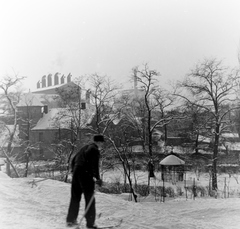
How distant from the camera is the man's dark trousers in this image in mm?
3880

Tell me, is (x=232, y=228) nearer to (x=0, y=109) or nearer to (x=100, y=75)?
(x=0, y=109)

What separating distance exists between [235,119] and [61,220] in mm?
21363

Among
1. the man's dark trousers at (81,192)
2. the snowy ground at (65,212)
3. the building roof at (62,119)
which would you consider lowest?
the snowy ground at (65,212)

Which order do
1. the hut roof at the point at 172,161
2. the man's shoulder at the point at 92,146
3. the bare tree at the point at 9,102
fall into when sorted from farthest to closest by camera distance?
1. the hut roof at the point at 172,161
2. the bare tree at the point at 9,102
3. the man's shoulder at the point at 92,146

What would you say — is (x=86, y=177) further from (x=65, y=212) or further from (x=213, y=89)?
(x=213, y=89)

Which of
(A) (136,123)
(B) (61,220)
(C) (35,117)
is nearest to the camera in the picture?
(B) (61,220)

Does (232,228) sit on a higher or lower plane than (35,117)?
lower

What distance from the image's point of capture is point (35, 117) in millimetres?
32438

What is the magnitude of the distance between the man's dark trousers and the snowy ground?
137 mm

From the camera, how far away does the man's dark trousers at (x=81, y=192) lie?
3.88 m

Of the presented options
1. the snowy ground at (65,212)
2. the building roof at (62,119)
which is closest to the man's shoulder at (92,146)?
the snowy ground at (65,212)

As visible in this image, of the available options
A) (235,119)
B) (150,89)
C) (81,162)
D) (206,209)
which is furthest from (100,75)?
(81,162)

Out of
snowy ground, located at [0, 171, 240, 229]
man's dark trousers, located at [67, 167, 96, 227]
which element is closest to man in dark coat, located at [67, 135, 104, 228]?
man's dark trousers, located at [67, 167, 96, 227]

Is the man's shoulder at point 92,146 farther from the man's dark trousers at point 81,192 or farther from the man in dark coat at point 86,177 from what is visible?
the man's dark trousers at point 81,192
